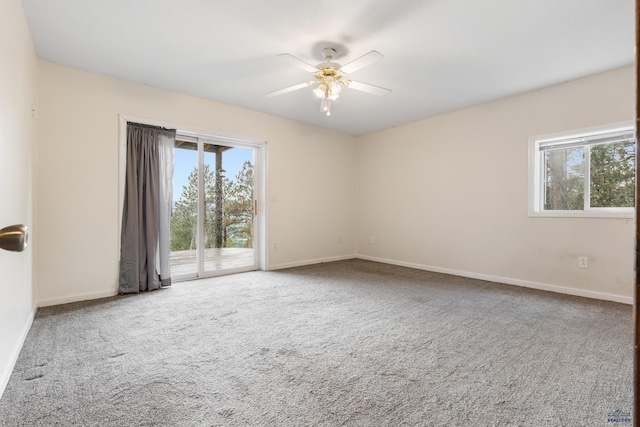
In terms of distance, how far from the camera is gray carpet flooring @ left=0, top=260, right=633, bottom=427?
142cm

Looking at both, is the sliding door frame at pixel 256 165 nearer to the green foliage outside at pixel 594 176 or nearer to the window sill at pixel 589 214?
the window sill at pixel 589 214

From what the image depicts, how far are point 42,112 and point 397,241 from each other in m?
4.79

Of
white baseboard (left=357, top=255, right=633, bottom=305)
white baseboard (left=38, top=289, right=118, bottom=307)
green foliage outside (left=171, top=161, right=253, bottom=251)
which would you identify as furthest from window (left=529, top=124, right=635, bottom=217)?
white baseboard (left=38, top=289, right=118, bottom=307)

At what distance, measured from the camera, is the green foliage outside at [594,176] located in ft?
10.5

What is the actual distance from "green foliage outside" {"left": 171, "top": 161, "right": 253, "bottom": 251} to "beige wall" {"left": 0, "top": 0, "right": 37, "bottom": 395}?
1.58 metres

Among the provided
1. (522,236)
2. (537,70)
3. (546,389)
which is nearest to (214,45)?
A: (537,70)

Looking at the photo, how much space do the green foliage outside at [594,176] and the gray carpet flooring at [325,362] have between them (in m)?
1.09

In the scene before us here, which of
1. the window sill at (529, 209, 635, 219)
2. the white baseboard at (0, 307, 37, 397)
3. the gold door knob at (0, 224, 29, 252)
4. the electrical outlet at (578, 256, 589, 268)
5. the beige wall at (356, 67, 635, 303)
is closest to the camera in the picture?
the gold door knob at (0, 224, 29, 252)

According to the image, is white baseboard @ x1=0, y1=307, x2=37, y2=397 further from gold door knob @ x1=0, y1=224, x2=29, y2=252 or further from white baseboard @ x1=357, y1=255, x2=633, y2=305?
white baseboard @ x1=357, y1=255, x2=633, y2=305

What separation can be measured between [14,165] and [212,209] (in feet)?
7.77

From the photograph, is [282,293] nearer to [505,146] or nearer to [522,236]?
Answer: [522,236]

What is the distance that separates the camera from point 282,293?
3.44 metres

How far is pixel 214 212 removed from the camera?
4312mm

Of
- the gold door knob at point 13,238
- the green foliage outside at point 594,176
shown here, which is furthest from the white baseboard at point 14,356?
the green foliage outside at point 594,176
